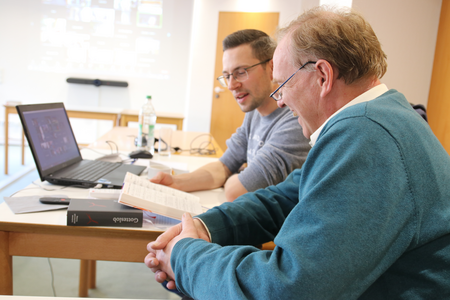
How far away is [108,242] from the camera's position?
3.31 feet

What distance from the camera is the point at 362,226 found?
0.50 meters

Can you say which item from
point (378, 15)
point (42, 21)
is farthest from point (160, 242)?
point (42, 21)

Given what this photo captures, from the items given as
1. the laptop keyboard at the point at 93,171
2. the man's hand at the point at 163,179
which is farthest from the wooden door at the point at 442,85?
the laptop keyboard at the point at 93,171

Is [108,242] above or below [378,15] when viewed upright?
below

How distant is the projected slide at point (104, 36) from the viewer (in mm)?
5465

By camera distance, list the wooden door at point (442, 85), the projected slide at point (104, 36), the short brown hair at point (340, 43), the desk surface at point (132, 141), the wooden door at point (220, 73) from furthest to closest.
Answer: the projected slide at point (104, 36) → the wooden door at point (220, 73) → the desk surface at point (132, 141) → the wooden door at point (442, 85) → the short brown hair at point (340, 43)

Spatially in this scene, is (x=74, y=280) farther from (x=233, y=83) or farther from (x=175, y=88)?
(x=175, y=88)

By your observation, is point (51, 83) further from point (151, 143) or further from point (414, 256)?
point (414, 256)

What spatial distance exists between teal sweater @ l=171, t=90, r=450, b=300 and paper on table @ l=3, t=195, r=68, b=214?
2.14ft

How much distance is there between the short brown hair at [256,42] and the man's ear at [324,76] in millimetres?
947

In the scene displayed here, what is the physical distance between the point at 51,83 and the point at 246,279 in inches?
229

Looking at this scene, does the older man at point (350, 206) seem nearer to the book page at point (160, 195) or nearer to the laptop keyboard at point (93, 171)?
the book page at point (160, 195)

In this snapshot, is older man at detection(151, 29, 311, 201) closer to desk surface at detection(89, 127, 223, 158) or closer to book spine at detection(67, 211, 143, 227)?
book spine at detection(67, 211, 143, 227)

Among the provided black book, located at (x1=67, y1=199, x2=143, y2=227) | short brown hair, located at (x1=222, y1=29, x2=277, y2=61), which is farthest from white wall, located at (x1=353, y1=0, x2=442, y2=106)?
black book, located at (x1=67, y1=199, x2=143, y2=227)
